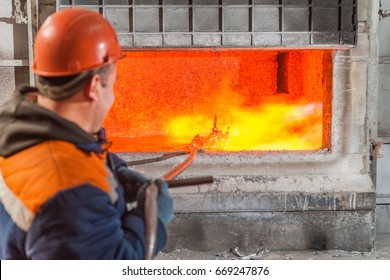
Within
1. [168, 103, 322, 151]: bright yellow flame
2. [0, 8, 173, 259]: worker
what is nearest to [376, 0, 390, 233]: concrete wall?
[168, 103, 322, 151]: bright yellow flame

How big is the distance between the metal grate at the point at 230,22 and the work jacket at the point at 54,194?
2986 mm

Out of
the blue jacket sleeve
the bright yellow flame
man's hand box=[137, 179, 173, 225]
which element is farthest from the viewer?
the bright yellow flame

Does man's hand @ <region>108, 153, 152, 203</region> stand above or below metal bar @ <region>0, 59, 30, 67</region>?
below

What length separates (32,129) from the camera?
5.90 ft

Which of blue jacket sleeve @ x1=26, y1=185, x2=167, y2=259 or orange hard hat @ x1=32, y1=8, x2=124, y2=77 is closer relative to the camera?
blue jacket sleeve @ x1=26, y1=185, x2=167, y2=259

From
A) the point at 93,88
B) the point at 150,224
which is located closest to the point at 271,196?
the point at 150,224

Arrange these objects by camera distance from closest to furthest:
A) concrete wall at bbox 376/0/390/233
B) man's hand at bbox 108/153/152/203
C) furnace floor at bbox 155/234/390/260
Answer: man's hand at bbox 108/153/152/203
furnace floor at bbox 155/234/390/260
concrete wall at bbox 376/0/390/233

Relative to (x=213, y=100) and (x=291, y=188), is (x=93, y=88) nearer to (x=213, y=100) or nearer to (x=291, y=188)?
(x=291, y=188)

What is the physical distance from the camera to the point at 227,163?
5.03 m

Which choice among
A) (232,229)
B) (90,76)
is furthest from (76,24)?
(232,229)

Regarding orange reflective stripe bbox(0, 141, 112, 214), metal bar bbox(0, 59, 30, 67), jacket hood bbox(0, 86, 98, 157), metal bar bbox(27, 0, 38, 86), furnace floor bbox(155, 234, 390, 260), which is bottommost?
furnace floor bbox(155, 234, 390, 260)

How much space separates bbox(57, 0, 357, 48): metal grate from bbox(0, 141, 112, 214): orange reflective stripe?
3.15 meters

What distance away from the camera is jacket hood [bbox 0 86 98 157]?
70.9 inches

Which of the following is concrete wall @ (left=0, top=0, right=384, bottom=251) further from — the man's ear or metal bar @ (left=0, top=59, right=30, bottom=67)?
the man's ear
